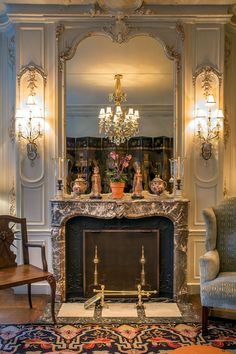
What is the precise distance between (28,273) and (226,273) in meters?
1.80

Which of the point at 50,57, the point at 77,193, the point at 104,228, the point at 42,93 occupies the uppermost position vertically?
the point at 50,57

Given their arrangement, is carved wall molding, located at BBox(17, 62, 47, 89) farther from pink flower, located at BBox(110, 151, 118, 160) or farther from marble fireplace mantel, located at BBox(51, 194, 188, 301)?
marble fireplace mantel, located at BBox(51, 194, 188, 301)

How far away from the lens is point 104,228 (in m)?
4.24

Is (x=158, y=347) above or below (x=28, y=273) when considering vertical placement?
below

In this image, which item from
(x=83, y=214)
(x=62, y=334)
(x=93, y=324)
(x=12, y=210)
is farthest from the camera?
(x=12, y=210)

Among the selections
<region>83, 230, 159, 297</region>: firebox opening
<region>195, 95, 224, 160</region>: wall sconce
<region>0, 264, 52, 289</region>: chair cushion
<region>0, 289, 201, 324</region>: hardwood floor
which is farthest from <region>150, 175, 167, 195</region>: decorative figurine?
<region>0, 264, 52, 289</region>: chair cushion

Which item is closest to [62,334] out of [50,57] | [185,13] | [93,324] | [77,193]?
[93,324]

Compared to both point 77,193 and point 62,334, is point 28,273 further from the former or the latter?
point 77,193

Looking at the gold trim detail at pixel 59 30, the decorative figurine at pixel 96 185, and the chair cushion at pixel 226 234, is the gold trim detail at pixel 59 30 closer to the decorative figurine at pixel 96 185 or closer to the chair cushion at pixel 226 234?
the decorative figurine at pixel 96 185

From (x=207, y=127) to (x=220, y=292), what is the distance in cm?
186

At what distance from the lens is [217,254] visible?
3.64 meters

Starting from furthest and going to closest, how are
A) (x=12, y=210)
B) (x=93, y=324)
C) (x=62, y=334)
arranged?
1. (x=12, y=210)
2. (x=93, y=324)
3. (x=62, y=334)

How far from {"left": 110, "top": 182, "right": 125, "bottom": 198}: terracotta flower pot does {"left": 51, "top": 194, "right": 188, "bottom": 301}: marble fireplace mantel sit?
70mm

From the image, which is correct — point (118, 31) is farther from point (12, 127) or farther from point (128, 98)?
point (12, 127)
